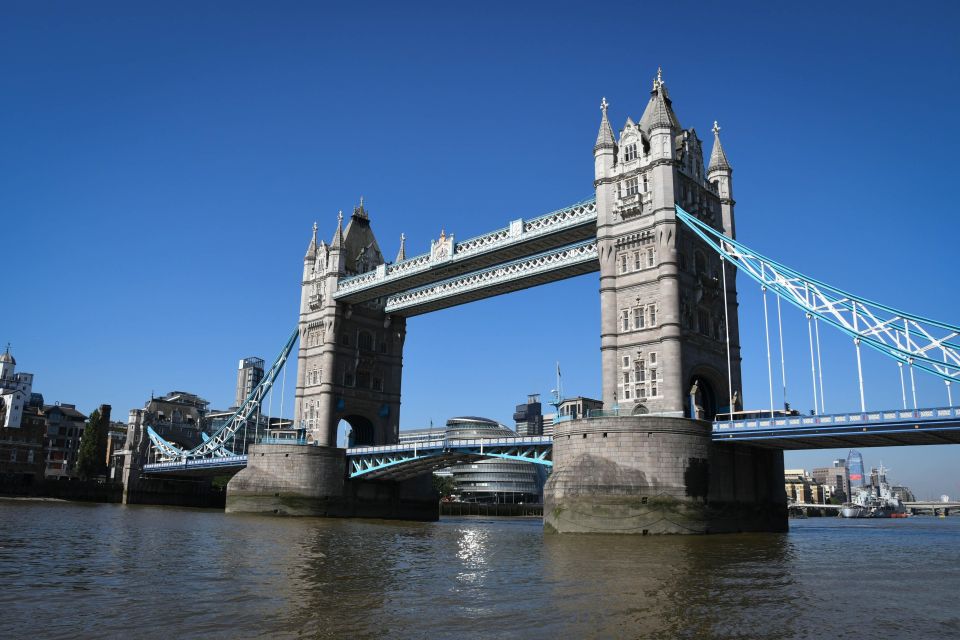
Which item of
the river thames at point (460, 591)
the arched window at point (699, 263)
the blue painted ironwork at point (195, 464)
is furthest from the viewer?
the blue painted ironwork at point (195, 464)

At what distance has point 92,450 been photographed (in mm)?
100312

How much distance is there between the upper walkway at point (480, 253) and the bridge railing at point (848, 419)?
1749cm

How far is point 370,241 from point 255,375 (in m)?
69.2

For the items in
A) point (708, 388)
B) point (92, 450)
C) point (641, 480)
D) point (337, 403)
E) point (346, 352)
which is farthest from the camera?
point (92, 450)

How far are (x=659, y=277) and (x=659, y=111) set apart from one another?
1123 cm

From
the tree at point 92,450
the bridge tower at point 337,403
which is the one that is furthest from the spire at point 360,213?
the tree at point 92,450

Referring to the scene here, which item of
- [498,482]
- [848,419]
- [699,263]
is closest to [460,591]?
[848,419]

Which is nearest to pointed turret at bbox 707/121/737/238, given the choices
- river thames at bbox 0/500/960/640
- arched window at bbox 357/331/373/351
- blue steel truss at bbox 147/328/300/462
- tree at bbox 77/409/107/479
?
river thames at bbox 0/500/960/640

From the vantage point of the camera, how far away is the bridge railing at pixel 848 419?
36.1 m

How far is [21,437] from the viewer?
96.8m

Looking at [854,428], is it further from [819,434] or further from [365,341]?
[365,341]

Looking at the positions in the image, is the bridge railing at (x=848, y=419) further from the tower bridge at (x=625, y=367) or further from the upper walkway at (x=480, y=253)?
the upper walkway at (x=480, y=253)

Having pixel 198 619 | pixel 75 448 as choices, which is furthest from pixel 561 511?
pixel 75 448

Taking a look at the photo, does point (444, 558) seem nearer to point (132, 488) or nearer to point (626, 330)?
point (626, 330)
